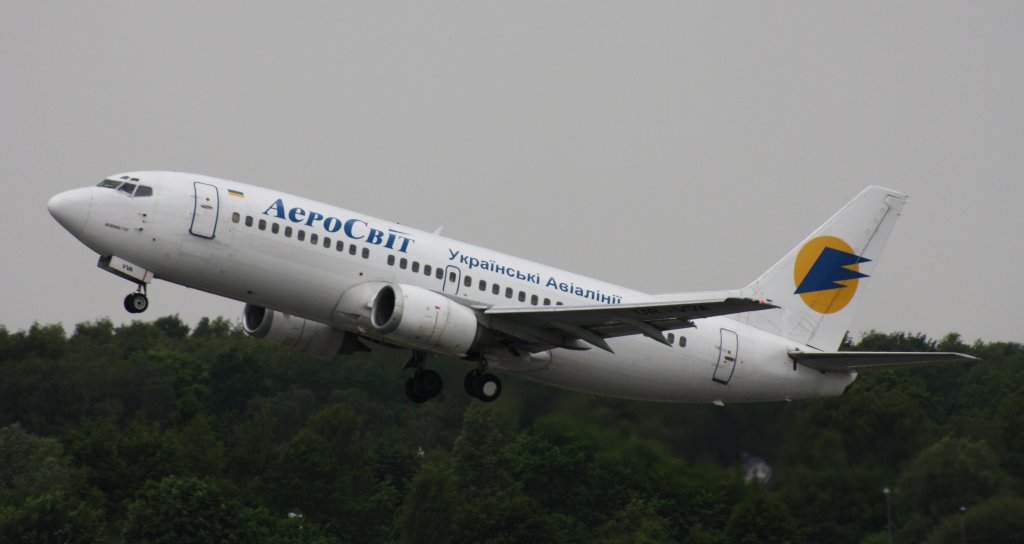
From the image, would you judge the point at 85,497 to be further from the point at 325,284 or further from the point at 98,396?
the point at 325,284

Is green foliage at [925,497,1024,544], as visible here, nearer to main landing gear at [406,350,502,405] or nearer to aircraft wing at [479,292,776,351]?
aircraft wing at [479,292,776,351]

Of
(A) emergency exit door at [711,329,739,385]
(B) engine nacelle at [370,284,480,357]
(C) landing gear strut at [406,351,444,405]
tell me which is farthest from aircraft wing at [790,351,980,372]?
(B) engine nacelle at [370,284,480,357]

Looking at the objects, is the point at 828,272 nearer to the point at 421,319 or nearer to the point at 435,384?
the point at 435,384

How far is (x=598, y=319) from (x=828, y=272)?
900 centimetres

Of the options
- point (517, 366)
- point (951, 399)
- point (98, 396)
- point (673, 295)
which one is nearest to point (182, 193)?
point (517, 366)

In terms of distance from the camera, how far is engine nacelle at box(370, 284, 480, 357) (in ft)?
108

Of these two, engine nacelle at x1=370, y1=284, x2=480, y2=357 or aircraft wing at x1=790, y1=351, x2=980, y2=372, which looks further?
aircraft wing at x1=790, y1=351, x2=980, y2=372

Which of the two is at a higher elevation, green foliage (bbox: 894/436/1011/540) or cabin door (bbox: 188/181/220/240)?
cabin door (bbox: 188/181/220/240)

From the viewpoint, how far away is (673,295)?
36344mm

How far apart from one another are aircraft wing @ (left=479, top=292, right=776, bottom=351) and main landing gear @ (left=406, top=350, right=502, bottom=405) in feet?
4.69

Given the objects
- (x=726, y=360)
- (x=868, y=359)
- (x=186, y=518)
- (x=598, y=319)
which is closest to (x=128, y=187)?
(x=598, y=319)

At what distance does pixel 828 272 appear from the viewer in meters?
40.2

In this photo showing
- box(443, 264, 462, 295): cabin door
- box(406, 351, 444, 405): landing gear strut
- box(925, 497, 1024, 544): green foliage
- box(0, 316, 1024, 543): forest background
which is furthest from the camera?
box(925, 497, 1024, 544): green foliage

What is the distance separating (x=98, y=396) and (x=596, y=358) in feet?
214
